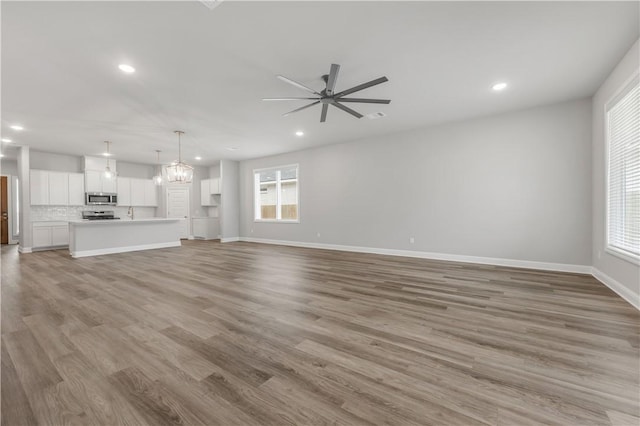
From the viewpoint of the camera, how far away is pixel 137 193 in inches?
361

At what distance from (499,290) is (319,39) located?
3.75 metres

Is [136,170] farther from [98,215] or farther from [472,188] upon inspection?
[472,188]

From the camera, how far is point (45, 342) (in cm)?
206

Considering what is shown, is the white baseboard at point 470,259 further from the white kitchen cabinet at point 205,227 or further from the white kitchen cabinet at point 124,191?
the white kitchen cabinet at point 124,191

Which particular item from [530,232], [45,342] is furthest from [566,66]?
[45,342]

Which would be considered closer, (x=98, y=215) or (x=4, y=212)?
(x=98, y=215)

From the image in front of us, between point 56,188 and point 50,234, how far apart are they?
1.34m

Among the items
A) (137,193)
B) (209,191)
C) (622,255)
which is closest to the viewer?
(622,255)

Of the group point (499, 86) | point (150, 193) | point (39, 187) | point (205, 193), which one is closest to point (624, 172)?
point (499, 86)

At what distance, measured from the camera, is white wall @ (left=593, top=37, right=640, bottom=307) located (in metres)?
2.88

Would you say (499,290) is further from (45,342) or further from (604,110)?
(45,342)

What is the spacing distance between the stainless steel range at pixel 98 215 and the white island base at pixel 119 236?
1.95m

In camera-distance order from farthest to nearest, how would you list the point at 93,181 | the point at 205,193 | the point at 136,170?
the point at 205,193 < the point at 136,170 < the point at 93,181

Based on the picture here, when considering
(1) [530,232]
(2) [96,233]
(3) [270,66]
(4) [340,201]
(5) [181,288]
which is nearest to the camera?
(3) [270,66]
